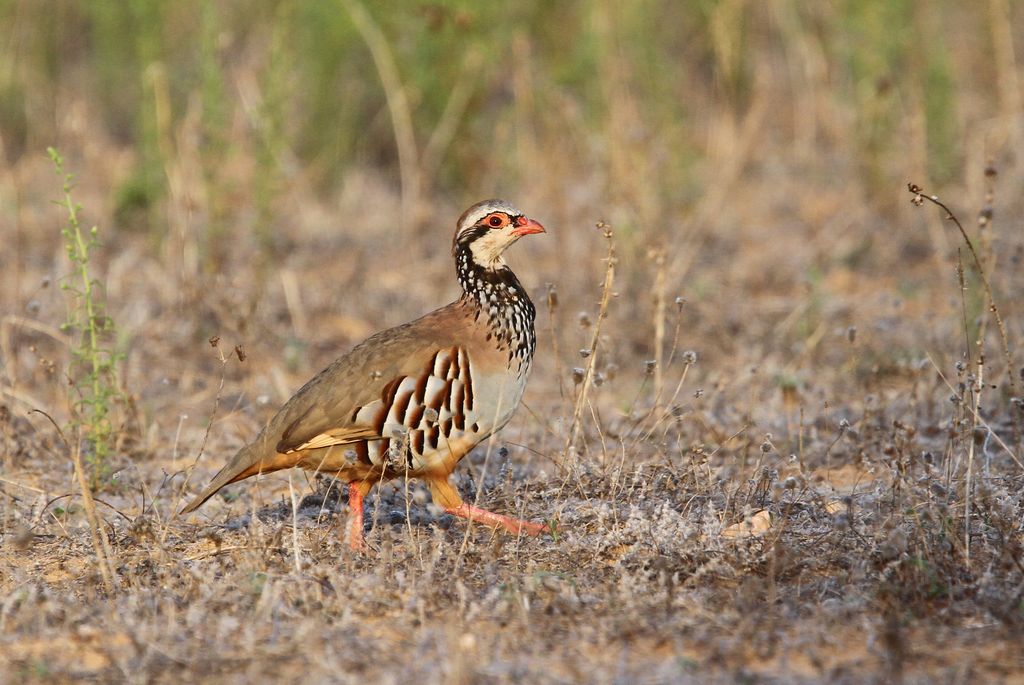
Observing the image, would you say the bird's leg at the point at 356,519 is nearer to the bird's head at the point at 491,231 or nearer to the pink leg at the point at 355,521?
the pink leg at the point at 355,521

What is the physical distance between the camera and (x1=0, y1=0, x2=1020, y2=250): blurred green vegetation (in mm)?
8250

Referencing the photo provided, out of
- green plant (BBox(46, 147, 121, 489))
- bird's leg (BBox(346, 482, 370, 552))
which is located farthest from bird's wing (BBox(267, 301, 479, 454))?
green plant (BBox(46, 147, 121, 489))

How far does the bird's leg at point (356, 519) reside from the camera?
4676mm

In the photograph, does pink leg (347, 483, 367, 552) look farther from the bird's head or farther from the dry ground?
the bird's head

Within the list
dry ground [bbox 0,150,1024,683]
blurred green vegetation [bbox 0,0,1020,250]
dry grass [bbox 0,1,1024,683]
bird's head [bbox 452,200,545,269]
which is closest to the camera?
dry ground [bbox 0,150,1024,683]

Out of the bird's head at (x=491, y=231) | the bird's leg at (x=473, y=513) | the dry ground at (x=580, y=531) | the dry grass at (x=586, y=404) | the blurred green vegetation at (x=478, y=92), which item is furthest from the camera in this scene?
the blurred green vegetation at (x=478, y=92)

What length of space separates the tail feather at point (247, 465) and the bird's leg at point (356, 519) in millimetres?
252

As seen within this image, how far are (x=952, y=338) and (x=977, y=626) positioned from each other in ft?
11.8

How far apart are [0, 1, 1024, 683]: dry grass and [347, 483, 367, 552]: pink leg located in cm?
7

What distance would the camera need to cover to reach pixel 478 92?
9484 mm

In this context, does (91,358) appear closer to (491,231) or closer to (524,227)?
(491,231)

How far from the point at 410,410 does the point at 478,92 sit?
510 centimetres

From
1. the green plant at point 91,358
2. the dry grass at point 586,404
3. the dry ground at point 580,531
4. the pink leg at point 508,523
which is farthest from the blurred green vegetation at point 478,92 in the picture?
the pink leg at point 508,523

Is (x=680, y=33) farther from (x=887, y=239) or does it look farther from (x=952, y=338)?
(x=952, y=338)
